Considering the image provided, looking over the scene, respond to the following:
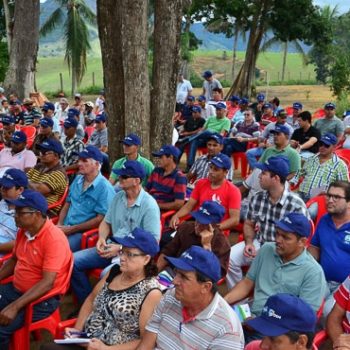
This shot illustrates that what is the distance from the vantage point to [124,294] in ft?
10.1

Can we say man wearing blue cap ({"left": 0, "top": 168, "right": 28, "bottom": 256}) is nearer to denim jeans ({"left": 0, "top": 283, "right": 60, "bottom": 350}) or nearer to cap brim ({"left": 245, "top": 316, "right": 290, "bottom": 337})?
denim jeans ({"left": 0, "top": 283, "right": 60, "bottom": 350})

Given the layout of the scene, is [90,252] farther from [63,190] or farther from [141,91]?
[141,91]

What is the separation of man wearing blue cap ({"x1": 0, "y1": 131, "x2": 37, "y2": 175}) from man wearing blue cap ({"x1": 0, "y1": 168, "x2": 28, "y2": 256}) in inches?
69.6

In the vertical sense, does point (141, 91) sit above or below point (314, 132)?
above

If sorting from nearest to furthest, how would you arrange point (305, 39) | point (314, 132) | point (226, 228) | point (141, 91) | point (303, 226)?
1. point (303, 226)
2. point (226, 228)
3. point (141, 91)
4. point (314, 132)
5. point (305, 39)

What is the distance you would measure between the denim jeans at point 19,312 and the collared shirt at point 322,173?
3103 millimetres

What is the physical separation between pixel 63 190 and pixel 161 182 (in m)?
0.97

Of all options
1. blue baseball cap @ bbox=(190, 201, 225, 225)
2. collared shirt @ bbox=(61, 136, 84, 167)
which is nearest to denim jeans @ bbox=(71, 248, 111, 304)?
blue baseball cap @ bbox=(190, 201, 225, 225)

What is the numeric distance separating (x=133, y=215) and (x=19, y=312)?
48.2 inches

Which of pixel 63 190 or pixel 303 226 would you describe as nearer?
pixel 303 226

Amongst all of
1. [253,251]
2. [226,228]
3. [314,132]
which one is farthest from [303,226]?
[314,132]

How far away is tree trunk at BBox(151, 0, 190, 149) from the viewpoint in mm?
6121

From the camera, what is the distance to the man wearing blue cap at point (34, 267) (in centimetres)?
348

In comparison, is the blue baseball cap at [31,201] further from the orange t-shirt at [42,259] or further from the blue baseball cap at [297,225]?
the blue baseball cap at [297,225]
